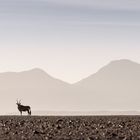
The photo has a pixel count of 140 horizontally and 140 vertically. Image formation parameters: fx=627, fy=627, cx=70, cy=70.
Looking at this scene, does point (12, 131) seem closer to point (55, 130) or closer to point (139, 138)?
point (55, 130)

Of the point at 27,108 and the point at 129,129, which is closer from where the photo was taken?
the point at 129,129

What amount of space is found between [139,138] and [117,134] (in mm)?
1890

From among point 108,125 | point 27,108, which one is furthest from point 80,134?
point 27,108

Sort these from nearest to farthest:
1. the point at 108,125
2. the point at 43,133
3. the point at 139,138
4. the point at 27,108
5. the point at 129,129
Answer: the point at 139,138
the point at 43,133
the point at 129,129
the point at 108,125
the point at 27,108

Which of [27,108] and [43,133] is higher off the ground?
[27,108]

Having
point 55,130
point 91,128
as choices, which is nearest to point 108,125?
point 91,128

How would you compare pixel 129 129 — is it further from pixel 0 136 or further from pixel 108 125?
pixel 0 136

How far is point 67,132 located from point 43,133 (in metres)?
1.27

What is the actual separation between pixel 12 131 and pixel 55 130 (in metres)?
2.23

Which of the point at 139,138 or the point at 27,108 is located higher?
the point at 27,108

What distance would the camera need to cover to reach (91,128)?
34.1 m

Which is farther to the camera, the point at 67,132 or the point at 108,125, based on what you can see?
the point at 108,125

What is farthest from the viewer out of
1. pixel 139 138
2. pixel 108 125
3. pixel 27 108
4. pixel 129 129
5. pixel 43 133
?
pixel 27 108

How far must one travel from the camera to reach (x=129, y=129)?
3344 cm
